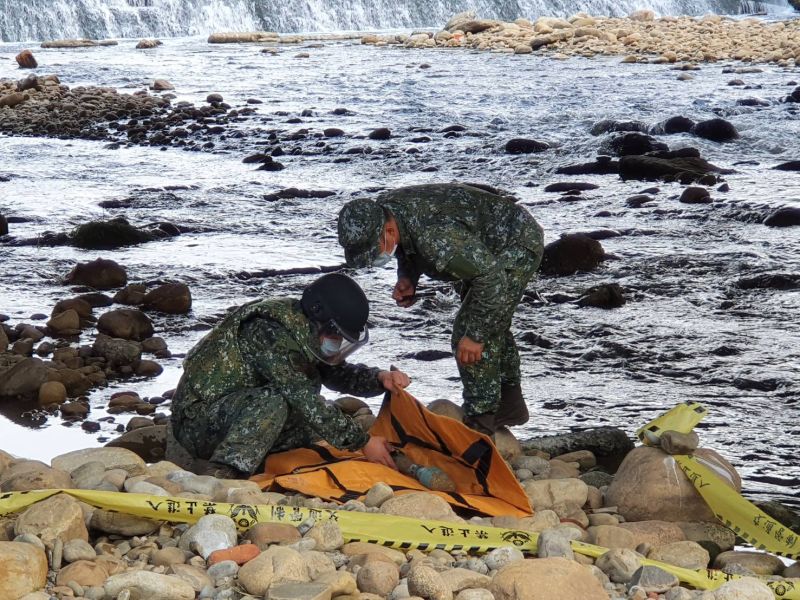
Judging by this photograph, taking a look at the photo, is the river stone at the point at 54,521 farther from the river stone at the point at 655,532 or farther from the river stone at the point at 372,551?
the river stone at the point at 655,532

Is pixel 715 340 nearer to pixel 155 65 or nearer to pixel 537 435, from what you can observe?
pixel 537 435

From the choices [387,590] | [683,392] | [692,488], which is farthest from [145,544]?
[683,392]

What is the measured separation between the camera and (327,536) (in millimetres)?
3453

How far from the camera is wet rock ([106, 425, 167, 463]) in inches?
208

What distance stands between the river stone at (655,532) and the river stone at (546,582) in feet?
3.19

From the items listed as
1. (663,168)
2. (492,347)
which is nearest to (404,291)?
(492,347)

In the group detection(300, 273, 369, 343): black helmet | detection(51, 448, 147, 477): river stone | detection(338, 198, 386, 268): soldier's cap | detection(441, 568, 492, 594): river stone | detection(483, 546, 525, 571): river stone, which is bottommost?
detection(483, 546, 525, 571): river stone

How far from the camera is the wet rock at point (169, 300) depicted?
7.57 m

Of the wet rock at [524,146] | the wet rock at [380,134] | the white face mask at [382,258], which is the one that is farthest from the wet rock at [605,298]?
the wet rock at [380,134]

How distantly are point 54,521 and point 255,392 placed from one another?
1230mm

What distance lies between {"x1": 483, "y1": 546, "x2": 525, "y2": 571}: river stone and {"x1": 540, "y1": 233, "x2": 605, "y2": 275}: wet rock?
5203 mm

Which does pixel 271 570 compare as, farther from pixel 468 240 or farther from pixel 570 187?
pixel 570 187

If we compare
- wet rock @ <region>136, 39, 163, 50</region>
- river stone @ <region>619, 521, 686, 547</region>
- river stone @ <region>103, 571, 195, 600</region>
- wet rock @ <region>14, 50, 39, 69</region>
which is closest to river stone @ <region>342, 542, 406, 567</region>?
river stone @ <region>103, 571, 195, 600</region>

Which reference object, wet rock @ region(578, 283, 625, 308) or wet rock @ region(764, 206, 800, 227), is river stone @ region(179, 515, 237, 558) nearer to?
wet rock @ region(578, 283, 625, 308)
